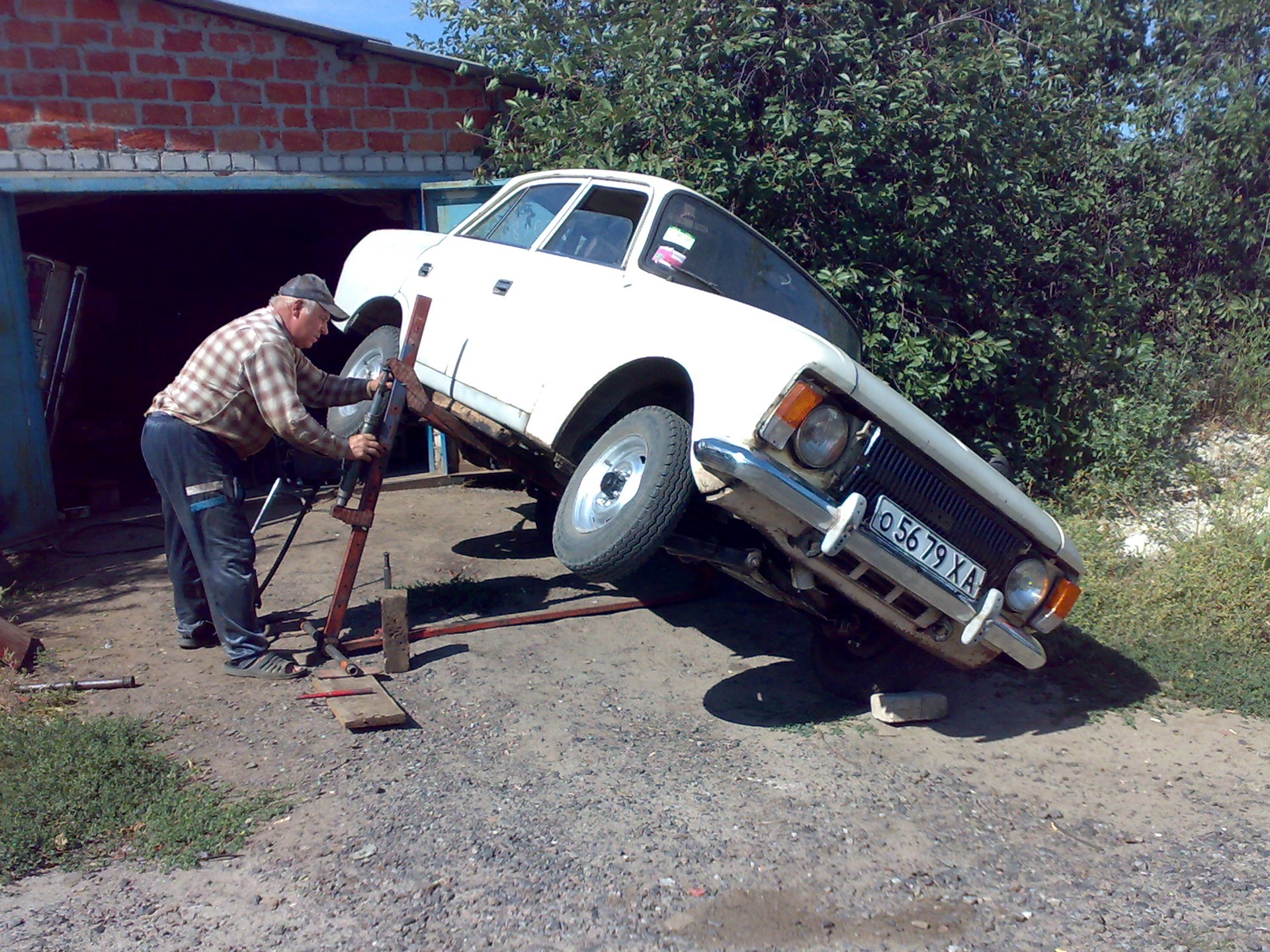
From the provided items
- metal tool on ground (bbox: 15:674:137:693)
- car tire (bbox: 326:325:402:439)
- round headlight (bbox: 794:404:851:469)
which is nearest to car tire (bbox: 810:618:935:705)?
round headlight (bbox: 794:404:851:469)

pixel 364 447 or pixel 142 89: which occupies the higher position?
pixel 142 89

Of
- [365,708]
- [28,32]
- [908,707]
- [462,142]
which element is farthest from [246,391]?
[462,142]

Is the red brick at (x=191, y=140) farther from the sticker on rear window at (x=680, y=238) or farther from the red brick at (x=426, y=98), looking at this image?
the sticker on rear window at (x=680, y=238)

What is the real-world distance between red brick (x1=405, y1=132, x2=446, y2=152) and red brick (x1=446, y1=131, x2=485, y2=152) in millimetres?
43

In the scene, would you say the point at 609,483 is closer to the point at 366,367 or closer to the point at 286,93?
the point at 366,367

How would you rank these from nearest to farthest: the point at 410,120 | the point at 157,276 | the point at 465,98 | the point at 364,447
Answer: the point at 364,447
the point at 410,120
the point at 465,98
the point at 157,276

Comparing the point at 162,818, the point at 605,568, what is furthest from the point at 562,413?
the point at 162,818

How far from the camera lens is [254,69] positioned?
23.6 feet

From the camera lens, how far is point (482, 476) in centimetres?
782

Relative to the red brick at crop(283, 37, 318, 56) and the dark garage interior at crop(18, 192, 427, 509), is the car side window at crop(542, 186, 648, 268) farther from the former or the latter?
the dark garage interior at crop(18, 192, 427, 509)

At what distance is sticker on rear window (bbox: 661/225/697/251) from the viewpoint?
473 cm

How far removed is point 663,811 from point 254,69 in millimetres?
5932

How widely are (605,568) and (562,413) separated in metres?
0.82

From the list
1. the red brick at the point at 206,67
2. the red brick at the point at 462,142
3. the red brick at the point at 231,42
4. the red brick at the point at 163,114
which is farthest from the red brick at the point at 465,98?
the red brick at the point at 163,114
